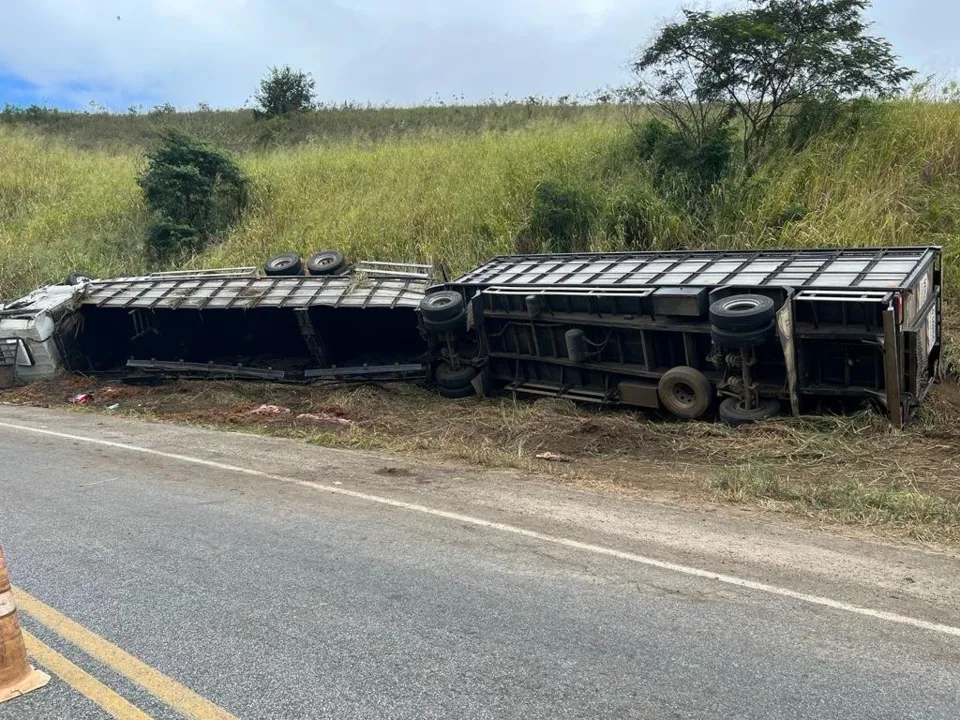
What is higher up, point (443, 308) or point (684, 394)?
point (443, 308)

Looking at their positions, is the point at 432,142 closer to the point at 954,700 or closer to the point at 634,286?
the point at 634,286

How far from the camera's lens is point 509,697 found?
12.5 ft

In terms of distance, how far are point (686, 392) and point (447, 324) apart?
11.8 feet

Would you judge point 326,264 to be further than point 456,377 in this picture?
Yes

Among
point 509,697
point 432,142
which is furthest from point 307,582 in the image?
point 432,142

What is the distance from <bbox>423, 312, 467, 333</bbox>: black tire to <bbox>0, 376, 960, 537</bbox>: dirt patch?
3.52 feet

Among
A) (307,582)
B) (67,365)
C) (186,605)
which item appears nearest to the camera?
(186,605)

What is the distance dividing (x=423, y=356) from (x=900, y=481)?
24.3ft

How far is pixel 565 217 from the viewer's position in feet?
55.6

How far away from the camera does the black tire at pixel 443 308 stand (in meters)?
12.0

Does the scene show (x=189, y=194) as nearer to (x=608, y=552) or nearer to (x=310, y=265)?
(x=310, y=265)

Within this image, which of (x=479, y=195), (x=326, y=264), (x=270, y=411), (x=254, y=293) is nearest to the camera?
(x=270, y=411)

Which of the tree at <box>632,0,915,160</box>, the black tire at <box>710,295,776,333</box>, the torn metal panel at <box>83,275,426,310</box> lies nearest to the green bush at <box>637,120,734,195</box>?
the tree at <box>632,0,915,160</box>

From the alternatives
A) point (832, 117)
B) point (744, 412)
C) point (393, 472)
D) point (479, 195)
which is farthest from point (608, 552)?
point (479, 195)
